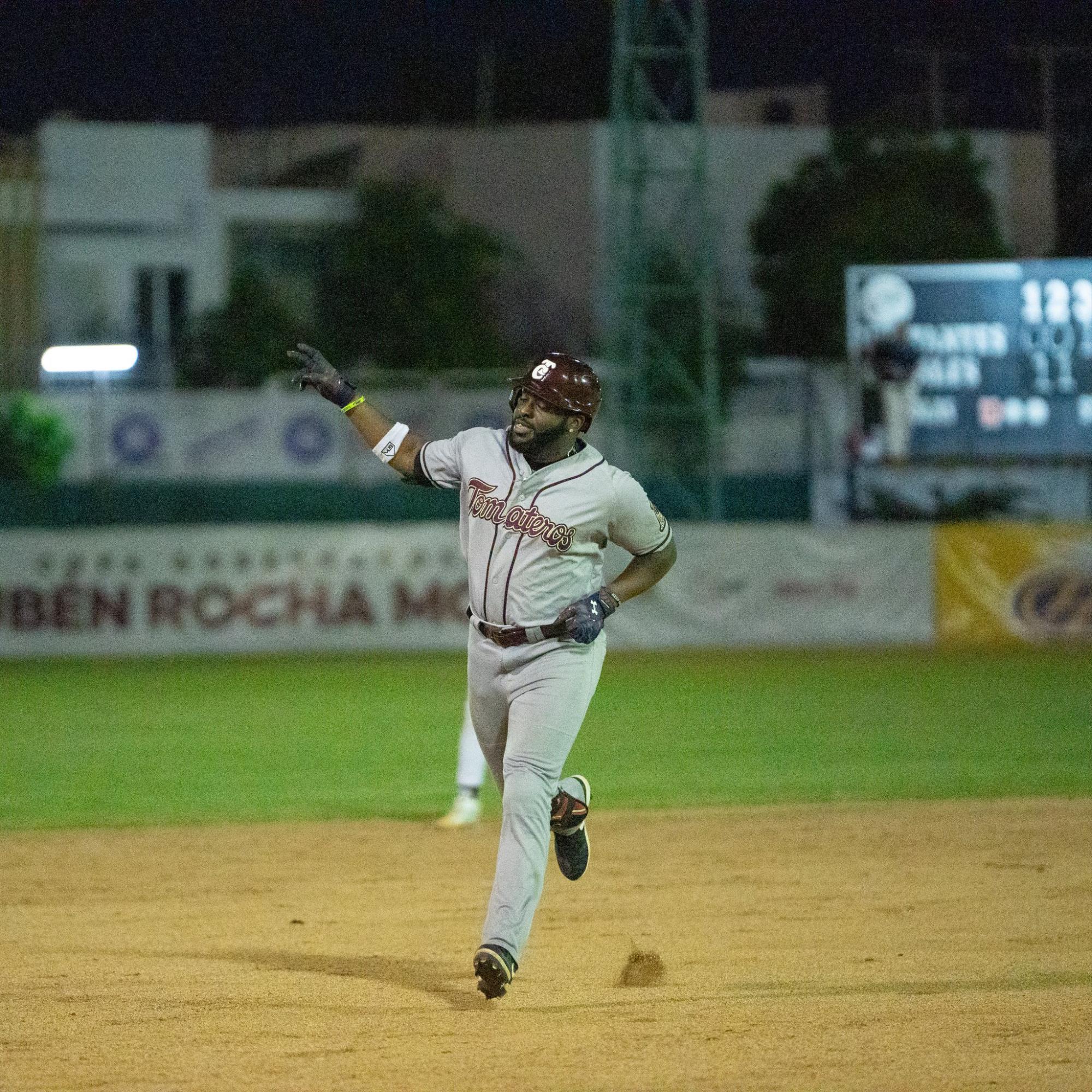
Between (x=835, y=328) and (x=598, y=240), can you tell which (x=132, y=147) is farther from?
(x=835, y=328)

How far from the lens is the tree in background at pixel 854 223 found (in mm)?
33719

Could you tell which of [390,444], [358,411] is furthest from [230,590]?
[390,444]

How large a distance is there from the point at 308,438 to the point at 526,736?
21262mm

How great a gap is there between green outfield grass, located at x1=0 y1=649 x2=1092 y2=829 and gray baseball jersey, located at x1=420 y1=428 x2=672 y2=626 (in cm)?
480

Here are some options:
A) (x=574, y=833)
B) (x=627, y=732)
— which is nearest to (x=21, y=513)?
(x=627, y=732)

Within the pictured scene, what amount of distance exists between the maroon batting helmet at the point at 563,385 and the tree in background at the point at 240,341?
23470 mm

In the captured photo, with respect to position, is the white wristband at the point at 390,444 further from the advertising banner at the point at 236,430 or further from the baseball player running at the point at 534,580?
the advertising banner at the point at 236,430

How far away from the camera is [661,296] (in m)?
28.1

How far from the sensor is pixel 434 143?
37156 millimetres

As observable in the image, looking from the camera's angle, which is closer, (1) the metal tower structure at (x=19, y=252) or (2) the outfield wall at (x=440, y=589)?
(2) the outfield wall at (x=440, y=589)

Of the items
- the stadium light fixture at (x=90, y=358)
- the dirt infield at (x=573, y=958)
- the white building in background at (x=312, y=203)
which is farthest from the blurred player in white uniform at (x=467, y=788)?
the white building in background at (x=312, y=203)

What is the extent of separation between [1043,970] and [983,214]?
31.4 meters

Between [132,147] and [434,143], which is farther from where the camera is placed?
[434,143]

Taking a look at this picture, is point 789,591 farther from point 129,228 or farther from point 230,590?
point 129,228
